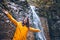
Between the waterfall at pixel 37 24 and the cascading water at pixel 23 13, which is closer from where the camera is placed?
the cascading water at pixel 23 13

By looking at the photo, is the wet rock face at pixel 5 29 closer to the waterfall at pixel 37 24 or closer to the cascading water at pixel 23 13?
the cascading water at pixel 23 13

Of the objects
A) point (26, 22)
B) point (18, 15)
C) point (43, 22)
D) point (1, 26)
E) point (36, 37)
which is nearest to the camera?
point (26, 22)

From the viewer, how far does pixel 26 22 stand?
513 centimetres

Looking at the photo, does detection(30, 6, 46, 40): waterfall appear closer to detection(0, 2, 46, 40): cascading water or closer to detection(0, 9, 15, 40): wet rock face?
detection(0, 2, 46, 40): cascading water

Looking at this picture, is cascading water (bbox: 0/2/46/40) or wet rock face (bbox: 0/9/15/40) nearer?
wet rock face (bbox: 0/9/15/40)

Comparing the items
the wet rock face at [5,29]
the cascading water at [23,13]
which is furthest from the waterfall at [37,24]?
the wet rock face at [5,29]

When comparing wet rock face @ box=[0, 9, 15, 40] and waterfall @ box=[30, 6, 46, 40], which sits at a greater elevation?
wet rock face @ box=[0, 9, 15, 40]

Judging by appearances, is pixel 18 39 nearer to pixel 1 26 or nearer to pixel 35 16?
pixel 1 26

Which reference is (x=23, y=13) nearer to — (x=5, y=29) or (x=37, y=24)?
(x=37, y=24)

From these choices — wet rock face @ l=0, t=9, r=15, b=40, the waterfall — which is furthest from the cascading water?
wet rock face @ l=0, t=9, r=15, b=40

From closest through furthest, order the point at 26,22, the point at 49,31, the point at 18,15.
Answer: the point at 26,22
the point at 18,15
the point at 49,31

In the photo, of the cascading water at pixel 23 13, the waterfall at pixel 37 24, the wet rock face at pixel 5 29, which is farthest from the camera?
the waterfall at pixel 37 24

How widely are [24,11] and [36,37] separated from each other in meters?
0.93

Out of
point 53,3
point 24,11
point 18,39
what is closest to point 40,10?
point 53,3
